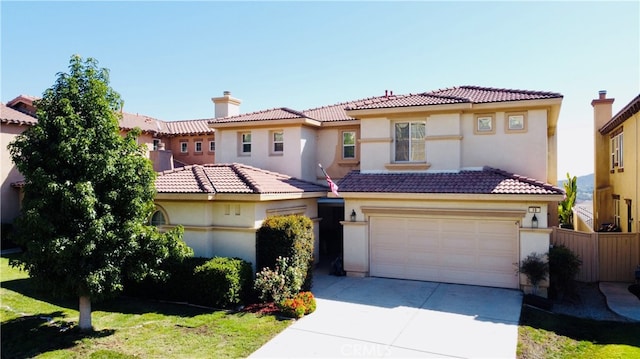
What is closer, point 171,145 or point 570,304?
point 570,304

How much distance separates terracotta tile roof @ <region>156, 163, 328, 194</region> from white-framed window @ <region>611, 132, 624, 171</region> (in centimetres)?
1383

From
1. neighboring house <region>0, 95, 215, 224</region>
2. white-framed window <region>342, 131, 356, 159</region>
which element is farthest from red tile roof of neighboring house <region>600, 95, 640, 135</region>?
neighboring house <region>0, 95, 215, 224</region>

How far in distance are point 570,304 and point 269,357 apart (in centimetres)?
928

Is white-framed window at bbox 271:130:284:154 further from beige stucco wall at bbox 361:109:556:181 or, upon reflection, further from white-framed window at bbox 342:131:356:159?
beige stucco wall at bbox 361:109:556:181

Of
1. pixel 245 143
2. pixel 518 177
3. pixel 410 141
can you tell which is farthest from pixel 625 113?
pixel 245 143

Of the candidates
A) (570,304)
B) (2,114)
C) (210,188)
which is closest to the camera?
(570,304)

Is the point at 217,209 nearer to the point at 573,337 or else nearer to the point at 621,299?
the point at 573,337

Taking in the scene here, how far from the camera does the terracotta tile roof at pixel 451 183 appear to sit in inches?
516

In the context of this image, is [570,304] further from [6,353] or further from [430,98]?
[6,353]

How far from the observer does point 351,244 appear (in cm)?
1532

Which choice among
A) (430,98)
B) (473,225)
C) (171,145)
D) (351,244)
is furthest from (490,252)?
(171,145)

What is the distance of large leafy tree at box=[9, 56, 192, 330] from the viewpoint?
8.67 metres

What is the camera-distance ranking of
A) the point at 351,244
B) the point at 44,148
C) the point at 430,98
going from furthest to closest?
the point at 430,98 < the point at 351,244 < the point at 44,148

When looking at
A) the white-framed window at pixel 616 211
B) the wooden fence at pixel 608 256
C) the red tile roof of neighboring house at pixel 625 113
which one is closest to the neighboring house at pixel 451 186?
the red tile roof of neighboring house at pixel 625 113
